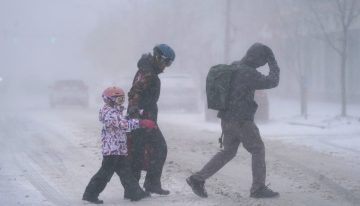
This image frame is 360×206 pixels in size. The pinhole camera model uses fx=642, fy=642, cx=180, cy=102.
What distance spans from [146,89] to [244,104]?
118cm

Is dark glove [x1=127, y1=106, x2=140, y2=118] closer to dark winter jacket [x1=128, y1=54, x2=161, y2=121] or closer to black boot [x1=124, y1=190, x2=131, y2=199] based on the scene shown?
dark winter jacket [x1=128, y1=54, x2=161, y2=121]

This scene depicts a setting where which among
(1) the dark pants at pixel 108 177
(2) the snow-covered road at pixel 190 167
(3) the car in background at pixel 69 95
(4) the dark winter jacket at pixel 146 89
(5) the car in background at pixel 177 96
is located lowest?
(3) the car in background at pixel 69 95

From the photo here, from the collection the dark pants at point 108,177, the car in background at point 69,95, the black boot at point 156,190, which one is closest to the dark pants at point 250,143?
the black boot at point 156,190

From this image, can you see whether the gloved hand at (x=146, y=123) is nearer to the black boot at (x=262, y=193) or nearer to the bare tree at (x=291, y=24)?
the black boot at (x=262, y=193)

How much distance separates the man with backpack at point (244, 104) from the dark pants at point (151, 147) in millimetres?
441

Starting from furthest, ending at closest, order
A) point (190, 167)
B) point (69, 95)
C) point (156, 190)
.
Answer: point (69, 95) → point (190, 167) → point (156, 190)

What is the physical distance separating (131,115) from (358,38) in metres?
21.8

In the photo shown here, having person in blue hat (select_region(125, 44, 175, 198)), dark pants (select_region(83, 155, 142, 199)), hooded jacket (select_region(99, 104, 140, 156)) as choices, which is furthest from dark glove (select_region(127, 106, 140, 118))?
dark pants (select_region(83, 155, 142, 199))

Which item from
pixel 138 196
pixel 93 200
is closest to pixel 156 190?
pixel 138 196

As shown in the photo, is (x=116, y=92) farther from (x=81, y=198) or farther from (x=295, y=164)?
(x=295, y=164)

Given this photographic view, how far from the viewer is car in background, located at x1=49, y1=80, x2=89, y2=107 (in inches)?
1202

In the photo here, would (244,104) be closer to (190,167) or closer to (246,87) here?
(246,87)

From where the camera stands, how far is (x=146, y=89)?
7.66m

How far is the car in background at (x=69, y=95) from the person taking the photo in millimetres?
30531
